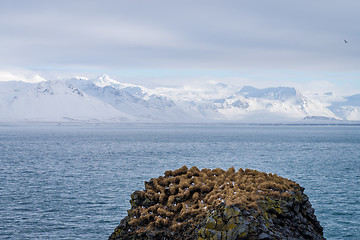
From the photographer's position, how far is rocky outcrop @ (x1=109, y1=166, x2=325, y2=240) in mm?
22000

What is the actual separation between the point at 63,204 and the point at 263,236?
114 ft

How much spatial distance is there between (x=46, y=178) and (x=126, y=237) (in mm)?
52174

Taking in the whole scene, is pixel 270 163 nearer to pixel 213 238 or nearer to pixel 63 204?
pixel 63 204

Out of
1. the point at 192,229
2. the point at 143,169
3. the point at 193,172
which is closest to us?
the point at 192,229

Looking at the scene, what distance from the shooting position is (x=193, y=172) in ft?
94.2

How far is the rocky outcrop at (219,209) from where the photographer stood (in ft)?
72.2

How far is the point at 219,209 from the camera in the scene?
74.5ft

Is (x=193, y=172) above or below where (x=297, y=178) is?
above

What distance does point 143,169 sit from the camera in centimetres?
8794

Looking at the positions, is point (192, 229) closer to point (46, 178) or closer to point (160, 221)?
point (160, 221)

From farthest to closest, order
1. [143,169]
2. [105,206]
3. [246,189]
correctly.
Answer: [143,169] → [105,206] → [246,189]

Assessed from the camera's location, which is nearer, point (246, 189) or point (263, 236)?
point (263, 236)

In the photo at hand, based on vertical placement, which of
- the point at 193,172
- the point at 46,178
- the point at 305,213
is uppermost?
the point at 193,172

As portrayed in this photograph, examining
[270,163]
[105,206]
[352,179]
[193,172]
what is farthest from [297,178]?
[193,172]
